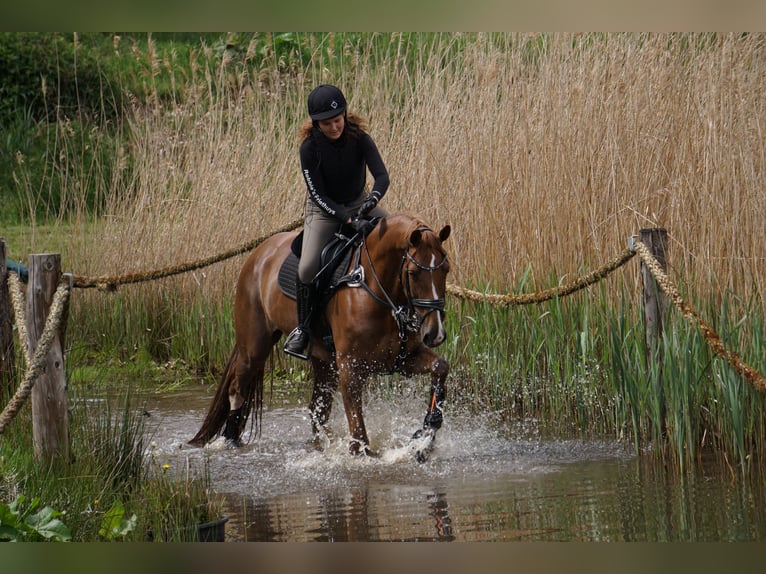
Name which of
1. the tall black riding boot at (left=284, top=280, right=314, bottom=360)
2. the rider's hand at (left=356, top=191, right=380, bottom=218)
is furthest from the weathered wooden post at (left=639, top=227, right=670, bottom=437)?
the tall black riding boot at (left=284, top=280, right=314, bottom=360)

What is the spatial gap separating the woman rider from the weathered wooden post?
5.32 feet

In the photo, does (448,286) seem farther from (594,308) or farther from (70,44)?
(70,44)

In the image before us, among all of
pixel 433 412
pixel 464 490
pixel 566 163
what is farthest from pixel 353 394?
pixel 566 163

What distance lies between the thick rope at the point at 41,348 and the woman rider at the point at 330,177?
5.95ft

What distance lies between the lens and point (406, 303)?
22.7ft

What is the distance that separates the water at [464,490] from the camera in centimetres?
536

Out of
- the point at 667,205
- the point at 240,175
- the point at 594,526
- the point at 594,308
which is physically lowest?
the point at 594,526

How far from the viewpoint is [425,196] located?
30.9 feet

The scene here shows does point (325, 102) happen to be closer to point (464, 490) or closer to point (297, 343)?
point (297, 343)

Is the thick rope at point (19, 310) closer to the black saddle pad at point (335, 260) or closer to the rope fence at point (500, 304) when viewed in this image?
the rope fence at point (500, 304)

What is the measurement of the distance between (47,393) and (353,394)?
2010 mm

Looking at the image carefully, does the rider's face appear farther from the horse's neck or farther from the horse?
the horse's neck

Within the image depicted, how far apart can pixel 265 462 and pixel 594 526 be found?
8.55ft

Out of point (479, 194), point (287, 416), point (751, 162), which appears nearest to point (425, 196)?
point (479, 194)
